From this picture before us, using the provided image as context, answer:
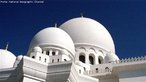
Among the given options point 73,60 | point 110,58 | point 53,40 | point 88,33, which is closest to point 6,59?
point 53,40

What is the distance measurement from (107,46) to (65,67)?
13.6m

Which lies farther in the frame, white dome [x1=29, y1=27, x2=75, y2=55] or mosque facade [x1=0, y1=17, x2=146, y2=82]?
white dome [x1=29, y1=27, x2=75, y2=55]

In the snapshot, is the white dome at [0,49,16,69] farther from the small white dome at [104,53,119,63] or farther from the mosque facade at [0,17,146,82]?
the small white dome at [104,53,119,63]

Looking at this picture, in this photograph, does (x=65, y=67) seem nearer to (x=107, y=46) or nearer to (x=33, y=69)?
(x=33, y=69)

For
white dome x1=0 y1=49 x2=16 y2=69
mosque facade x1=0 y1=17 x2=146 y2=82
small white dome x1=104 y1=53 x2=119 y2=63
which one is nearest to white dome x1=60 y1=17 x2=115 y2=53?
mosque facade x1=0 y1=17 x2=146 y2=82

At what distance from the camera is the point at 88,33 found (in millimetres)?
25031

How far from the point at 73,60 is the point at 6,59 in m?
5.59

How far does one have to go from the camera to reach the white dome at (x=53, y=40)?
2133cm

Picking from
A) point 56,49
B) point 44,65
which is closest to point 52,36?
point 56,49

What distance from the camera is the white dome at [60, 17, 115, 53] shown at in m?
24.6

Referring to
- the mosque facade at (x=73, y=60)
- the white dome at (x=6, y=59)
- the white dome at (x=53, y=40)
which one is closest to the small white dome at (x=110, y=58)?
the mosque facade at (x=73, y=60)

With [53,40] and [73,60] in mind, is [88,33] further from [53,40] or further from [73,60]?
[73,60]

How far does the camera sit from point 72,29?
25.4m

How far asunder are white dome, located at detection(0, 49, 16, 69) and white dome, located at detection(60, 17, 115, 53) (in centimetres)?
630
